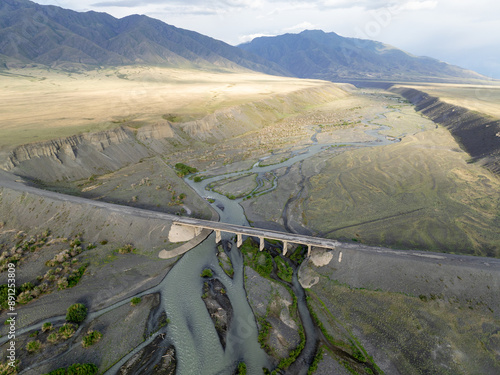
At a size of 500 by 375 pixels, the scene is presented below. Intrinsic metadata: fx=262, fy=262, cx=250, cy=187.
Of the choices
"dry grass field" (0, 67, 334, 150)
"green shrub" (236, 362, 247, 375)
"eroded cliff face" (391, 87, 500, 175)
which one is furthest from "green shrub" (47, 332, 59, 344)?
"eroded cliff face" (391, 87, 500, 175)

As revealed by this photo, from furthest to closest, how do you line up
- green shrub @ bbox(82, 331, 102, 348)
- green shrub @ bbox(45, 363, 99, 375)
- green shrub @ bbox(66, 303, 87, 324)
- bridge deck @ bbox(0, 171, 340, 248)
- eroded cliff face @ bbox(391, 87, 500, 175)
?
1. eroded cliff face @ bbox(391, 87, 500, 175)
2. bridge deck @ bbox(0, 171, 340, 248)
3. green shrub @ bbox(66, 303, 87, 324)
4. green shrub @ bbox(82, 331, 102, 348)
5. green shrub @ bbox(45, 363, 99, 375)

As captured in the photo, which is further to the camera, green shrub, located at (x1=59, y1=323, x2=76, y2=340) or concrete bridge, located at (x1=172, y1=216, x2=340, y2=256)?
concrete bridge, located at (x1=172, y1=216, x2=340, y2=256)

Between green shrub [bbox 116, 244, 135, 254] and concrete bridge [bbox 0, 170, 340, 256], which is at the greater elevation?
concrete bridge [bbox 0, 170, 340, 256]

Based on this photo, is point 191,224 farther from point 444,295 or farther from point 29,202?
point 444,295

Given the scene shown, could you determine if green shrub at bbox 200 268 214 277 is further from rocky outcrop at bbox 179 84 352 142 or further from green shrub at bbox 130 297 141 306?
rocky outcrop at bbox 179 84 352 142

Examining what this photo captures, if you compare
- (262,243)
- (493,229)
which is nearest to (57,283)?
(262,243)

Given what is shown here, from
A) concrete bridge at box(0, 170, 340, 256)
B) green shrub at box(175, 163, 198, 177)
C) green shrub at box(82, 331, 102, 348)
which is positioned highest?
concrete bridge at box(0, 170, 340, 256)

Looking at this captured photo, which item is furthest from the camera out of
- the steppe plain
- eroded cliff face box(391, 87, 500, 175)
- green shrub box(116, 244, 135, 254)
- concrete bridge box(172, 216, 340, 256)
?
eroded cliff face box(391, 87, 500, 175)
